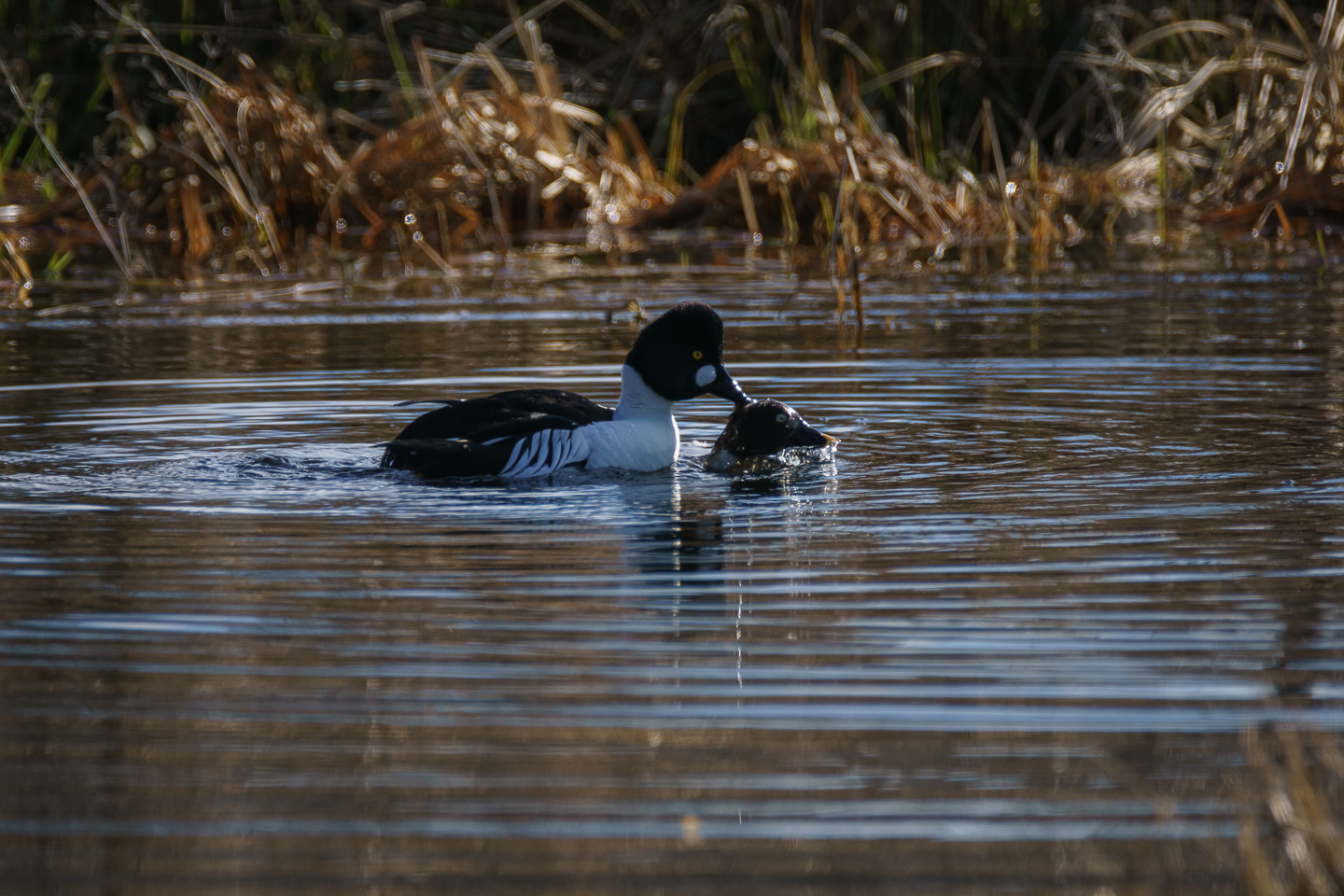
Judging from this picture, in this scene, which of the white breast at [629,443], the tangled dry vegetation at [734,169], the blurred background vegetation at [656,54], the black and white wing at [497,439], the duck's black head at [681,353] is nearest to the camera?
the black and white wing at [497,439]

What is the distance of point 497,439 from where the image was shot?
6031 millimetres

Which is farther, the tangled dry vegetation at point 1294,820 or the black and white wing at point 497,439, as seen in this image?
the black and white wing at point 497,439

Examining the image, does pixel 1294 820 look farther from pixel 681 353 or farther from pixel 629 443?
pixel 681 353

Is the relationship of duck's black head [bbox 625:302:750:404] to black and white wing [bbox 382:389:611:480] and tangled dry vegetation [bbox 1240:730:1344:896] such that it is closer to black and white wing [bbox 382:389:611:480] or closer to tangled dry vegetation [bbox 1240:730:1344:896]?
black and white wing [bbox 382:389:611:480]

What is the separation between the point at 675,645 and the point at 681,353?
2.70 m

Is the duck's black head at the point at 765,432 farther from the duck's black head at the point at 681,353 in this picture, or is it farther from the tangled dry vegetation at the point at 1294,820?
the tangled dry vegetation at the point at 1294,820

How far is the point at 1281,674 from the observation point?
3.47 m

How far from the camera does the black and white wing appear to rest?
19.7ft

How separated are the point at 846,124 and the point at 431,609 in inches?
384

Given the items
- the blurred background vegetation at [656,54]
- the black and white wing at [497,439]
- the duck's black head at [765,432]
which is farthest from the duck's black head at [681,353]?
the blurred background vegetation at [656,54]

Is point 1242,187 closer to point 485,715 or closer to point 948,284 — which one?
point 948,284

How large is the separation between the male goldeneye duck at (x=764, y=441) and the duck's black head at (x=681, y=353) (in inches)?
5.7

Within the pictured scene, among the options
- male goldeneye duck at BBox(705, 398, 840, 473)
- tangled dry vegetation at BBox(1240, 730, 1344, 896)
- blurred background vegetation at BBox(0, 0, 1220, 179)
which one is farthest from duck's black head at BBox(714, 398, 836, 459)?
blurred background vegetation at BBox(0, 0, 1220, 179)

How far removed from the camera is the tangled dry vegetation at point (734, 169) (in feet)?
44.4
